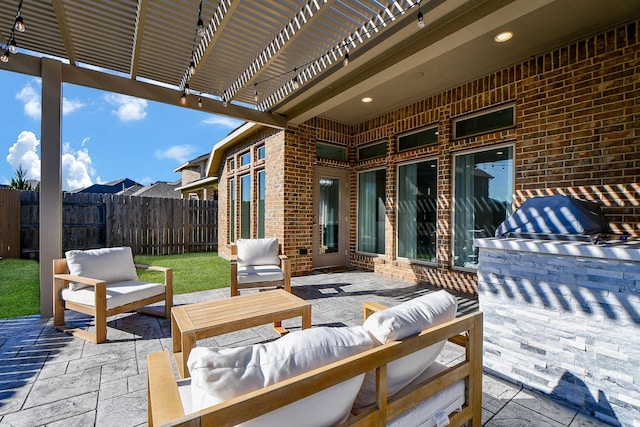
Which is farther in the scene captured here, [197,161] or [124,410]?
[197,161]

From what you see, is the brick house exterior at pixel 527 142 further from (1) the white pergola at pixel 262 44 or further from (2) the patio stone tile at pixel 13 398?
(2) the patio stone tile at pixel 13 398

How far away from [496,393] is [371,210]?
174 inches

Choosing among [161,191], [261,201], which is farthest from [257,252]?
[161,191]

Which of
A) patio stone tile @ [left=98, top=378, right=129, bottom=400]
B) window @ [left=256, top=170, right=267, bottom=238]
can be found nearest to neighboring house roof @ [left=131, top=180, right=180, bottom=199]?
window @ [left=256, top=170, right=267, bottom=238]

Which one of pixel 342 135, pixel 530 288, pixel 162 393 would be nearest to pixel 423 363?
pixel 162 393

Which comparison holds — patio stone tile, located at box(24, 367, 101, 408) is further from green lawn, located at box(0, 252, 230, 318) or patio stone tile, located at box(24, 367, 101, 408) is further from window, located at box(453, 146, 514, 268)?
window, located at box(453, 146, 514, 268)

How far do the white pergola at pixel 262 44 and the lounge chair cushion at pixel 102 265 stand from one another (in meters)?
0.58

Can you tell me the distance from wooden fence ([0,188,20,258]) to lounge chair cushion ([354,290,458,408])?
9.31 meters

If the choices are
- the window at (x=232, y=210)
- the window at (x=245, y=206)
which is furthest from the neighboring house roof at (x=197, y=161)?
the window at (x=245, y=206)

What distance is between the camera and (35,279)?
5234 millimetres

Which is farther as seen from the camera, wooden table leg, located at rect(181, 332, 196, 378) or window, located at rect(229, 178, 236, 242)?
window, located at rect(229, 178, 236, 242)

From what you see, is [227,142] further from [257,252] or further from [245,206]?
[257,252]

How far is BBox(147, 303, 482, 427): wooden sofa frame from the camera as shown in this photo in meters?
0.85

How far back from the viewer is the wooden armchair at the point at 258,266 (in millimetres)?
3980
